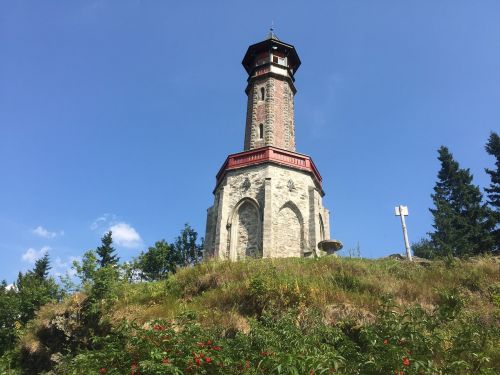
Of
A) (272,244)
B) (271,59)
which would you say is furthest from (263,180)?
(271,59)

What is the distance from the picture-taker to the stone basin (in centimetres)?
1772

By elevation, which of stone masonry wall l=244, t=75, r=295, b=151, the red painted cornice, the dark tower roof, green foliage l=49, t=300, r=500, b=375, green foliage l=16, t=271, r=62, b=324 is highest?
the dark tower roof

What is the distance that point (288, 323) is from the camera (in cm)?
744

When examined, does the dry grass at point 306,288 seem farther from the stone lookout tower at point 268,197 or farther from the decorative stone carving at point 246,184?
the decorative stone carving at point 246,184

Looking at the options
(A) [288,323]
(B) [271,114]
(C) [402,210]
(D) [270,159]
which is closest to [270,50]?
(B) [271,114]

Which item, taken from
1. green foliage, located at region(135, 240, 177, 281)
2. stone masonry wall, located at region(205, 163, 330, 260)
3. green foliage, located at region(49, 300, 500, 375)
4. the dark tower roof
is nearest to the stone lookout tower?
stone masonry wall, located at region(205, 163, 330, 260)

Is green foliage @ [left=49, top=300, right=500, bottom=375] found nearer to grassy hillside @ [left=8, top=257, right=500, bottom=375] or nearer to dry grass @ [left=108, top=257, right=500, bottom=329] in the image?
grassy hillside @ [left=8, top=257, right=500, bottom=375]

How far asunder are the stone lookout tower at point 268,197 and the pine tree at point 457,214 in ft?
37.8

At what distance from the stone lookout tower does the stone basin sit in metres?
0.06

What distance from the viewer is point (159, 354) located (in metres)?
5.62

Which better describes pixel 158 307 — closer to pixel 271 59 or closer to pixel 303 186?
pixel 303 186

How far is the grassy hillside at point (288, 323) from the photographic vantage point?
5.27 meters

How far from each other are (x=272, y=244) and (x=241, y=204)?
3.13 metres

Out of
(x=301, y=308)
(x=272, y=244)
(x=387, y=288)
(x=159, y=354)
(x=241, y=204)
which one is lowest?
(x=159, y=354)
